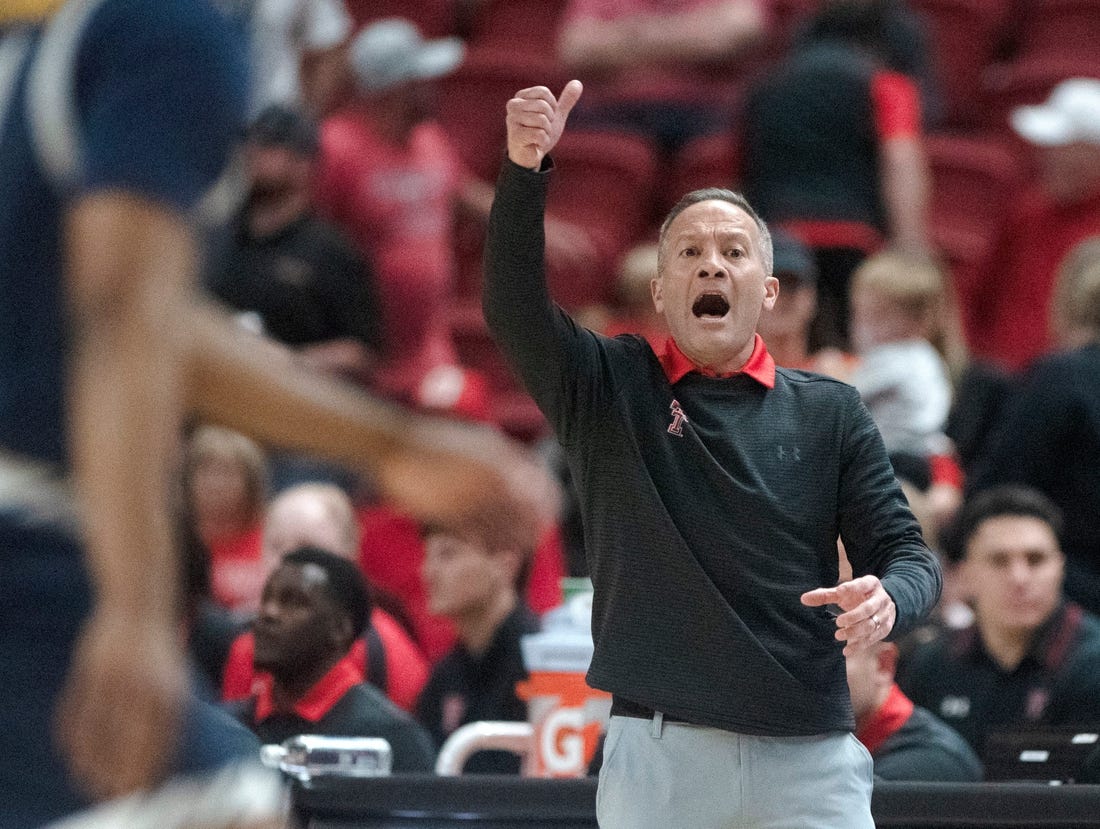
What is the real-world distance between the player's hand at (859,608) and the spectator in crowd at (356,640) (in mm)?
2339

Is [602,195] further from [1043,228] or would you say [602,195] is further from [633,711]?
[633,711]

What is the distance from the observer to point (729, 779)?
9.85 ft

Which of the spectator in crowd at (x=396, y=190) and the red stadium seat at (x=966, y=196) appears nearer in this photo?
the spectator in crowd at (x=396, y=190)

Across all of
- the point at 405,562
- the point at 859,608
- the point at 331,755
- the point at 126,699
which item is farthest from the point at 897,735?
the point at 126,699

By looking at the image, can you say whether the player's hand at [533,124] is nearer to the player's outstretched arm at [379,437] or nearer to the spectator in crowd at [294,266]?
the player's outstretched arm at [379,437]

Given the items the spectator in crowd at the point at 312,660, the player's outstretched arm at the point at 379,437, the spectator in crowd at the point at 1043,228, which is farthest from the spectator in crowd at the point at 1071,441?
the player's outstretched arm at the point at 379,437

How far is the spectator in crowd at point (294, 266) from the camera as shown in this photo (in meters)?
6.64

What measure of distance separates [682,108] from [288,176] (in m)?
2.21

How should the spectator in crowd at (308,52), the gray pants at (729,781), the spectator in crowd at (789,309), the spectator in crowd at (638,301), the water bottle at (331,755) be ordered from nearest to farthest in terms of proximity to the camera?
the gray pants at (729,781)
the water bottle at (331,755)
the spectator in crowd at (789,309)
the spectator in crowd at (638,301)
the spectator in crowd at (308,52)

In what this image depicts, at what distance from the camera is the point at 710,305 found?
3203 millimetres

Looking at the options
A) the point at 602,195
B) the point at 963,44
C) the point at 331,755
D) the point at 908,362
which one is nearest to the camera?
the point at 331,755

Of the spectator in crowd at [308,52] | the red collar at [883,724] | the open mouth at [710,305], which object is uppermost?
the spectator in crowd at [308,52]

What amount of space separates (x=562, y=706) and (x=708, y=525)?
4.82 feet

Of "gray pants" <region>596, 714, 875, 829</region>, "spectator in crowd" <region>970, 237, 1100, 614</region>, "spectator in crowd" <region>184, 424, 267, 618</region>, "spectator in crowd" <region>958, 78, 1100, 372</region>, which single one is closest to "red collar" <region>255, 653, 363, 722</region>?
"spectator in crowd" <region>184, 424, 267, 618</region>
